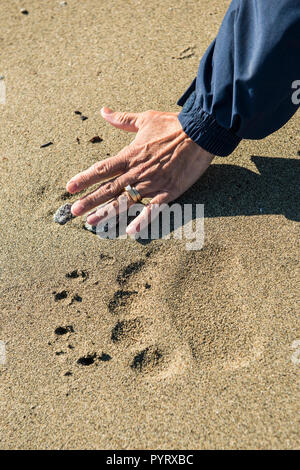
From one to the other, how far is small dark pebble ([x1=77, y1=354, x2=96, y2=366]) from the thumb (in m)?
0.93

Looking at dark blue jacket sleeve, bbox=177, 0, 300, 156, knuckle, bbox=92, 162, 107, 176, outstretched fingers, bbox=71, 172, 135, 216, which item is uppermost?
dark blue jacket sleeve, bbox=177, 0, 300, 156

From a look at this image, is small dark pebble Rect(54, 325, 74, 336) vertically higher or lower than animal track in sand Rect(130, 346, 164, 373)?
higher

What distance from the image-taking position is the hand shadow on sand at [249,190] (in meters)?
1.85

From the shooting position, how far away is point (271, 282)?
1.67 metres

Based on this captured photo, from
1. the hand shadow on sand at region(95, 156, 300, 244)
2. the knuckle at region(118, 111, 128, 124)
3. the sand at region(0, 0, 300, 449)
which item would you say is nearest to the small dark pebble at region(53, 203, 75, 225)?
the sand at region(0, 0, 300, 449)

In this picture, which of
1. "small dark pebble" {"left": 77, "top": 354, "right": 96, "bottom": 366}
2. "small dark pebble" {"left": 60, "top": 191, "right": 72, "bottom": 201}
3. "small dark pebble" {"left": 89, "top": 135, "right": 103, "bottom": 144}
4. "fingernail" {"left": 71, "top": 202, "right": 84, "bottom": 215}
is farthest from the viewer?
"small dark pebble" {"left": 89, "top": 135, "right": 103, "bottom": 144}

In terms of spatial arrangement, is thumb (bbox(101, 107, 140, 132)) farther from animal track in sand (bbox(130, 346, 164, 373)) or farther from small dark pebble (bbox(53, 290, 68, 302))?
animal track in sand (bbox(130, 346, 164, 373))

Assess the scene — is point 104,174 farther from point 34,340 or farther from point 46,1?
point 46,1

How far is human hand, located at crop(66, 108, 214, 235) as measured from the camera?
1.82 meters

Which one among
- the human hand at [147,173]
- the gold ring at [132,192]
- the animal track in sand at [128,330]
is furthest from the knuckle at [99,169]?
the animal track in sand at [128,330]

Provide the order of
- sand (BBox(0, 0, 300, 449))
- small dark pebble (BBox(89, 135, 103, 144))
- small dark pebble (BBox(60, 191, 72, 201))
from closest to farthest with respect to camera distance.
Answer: sand (BBox(0, 0, 300, 449))
small dark pebble (BBox(60, 191, 72, 201))
small dark pebble (BBox(89, 135, 103, 144))

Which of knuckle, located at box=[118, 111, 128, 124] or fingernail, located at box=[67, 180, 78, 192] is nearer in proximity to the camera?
fingernail, located at box=[67, 180, 78, 192]

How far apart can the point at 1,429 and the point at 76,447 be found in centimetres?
24

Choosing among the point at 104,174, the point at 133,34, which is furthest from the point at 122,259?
the point at 133,34
